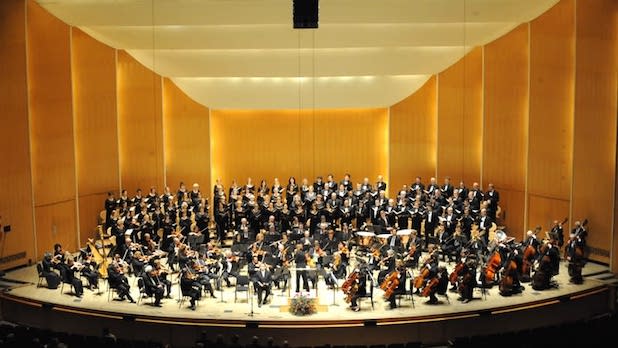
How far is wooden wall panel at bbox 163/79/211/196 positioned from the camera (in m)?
15.8

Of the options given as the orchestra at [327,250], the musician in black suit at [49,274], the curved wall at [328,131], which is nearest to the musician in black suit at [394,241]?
the orchestra at [327,250]

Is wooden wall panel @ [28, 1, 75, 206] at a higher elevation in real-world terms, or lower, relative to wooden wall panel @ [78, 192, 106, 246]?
higher

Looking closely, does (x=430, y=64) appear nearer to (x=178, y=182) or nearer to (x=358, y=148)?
(x=358, y=148)

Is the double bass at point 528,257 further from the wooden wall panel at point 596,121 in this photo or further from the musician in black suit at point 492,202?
the musician in black suit at point 492,202

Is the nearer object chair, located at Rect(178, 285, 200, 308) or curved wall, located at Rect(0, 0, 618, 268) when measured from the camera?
chair, located at Rect(178, 285, 200, 308)

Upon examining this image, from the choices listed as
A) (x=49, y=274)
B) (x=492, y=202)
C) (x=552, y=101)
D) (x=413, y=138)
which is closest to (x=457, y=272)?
(x=492, y=202)

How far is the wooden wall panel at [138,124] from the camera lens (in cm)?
1506

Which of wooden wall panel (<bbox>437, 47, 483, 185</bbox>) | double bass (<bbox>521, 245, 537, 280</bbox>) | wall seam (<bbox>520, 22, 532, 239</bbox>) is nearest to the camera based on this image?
double bass (<bbox>521, 245, 537, 280</bbox>)

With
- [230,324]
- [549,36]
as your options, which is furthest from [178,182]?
[549,36]

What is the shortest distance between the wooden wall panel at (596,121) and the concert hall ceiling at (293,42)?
91cm

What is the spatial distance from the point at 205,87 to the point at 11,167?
15.1 feet

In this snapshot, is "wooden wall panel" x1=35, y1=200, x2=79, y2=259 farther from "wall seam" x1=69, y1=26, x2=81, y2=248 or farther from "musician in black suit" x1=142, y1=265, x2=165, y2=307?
"musician in black suit" x1=142, y1=265, x2=165, y2=307

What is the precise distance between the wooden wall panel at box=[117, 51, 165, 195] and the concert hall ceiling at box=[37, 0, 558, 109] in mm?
645

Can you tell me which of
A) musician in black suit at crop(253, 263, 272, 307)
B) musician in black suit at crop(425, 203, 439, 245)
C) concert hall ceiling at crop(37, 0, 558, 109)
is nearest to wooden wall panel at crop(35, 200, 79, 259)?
concert hall ceiling at crop(37, 0, 558, 109)
